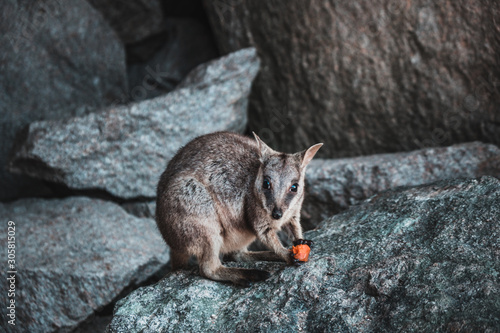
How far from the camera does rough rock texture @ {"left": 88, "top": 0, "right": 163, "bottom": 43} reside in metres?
9.12

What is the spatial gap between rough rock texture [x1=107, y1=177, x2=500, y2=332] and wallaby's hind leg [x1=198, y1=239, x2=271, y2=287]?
3.0 inches

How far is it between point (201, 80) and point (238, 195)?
3.25 metres

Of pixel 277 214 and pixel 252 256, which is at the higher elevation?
pixel 277 214

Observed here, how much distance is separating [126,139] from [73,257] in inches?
73.8

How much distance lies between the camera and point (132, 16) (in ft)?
30.4

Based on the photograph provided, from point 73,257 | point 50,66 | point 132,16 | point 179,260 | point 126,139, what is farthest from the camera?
point 132,16

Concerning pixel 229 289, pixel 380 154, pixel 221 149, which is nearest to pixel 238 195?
pixel 221 149

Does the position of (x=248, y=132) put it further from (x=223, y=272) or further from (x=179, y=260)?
(x=223, y=272)

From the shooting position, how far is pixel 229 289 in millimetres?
4820

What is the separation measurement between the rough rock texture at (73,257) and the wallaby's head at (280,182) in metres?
2.41

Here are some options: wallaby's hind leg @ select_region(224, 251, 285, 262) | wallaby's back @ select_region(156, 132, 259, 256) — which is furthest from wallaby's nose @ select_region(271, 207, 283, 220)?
wallaby's hind leg @ select_region(224, 251, 285, 262)

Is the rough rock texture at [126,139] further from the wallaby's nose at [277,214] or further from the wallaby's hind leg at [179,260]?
the wallaby's nose at [277,214]

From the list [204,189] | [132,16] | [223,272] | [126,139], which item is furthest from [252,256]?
[132,16]

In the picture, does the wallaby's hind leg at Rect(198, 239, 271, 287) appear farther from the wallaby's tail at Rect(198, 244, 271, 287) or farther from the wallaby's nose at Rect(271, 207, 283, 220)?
the wallaby's nose at Rect(271, 207, 283, 220)
